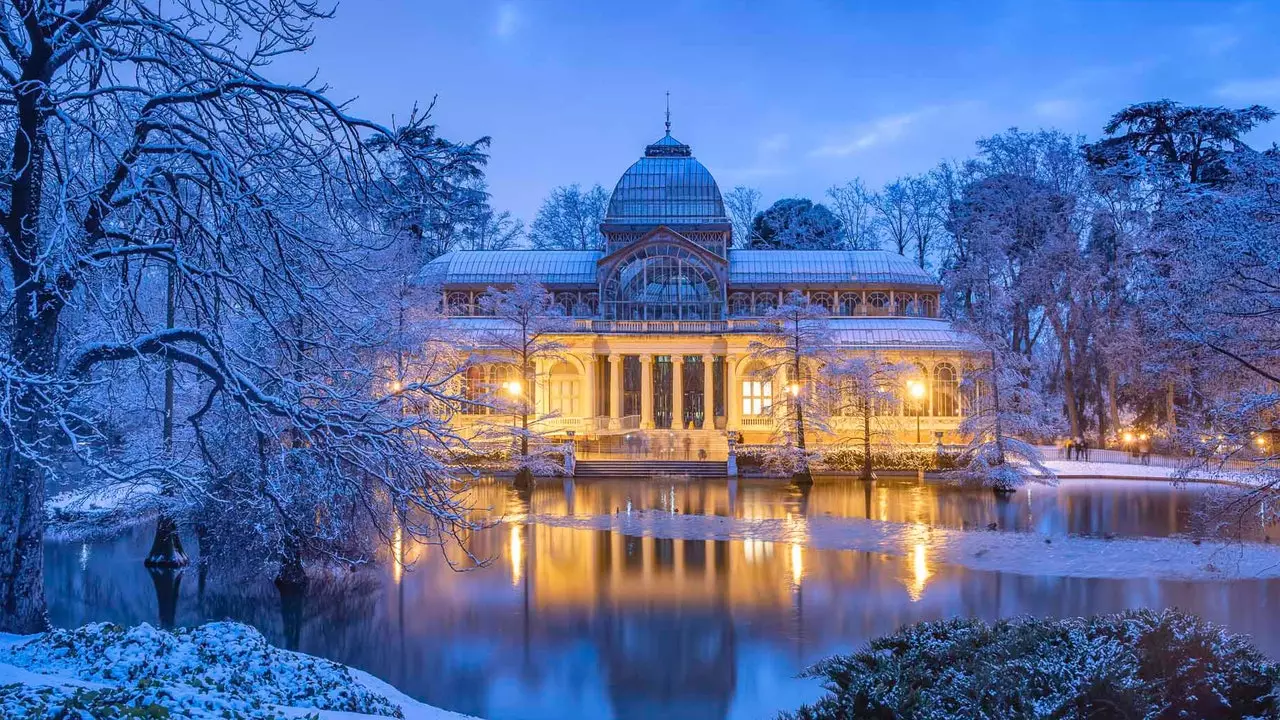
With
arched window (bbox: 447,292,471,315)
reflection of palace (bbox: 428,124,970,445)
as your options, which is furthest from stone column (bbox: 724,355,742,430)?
arched window (bbox: 447,292,471,315)

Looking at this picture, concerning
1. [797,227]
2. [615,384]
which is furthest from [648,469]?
[797,227]

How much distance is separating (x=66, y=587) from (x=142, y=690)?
1329 cm

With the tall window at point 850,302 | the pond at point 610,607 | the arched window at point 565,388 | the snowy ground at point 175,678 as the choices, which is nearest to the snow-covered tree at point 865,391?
the tall window at point 850,302

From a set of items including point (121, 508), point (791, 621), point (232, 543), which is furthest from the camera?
point (121, 508)

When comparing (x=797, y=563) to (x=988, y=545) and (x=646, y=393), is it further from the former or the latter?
(x=646, y=393)

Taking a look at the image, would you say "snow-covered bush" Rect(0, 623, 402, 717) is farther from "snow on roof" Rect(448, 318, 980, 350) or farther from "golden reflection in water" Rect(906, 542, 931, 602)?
"snow on roof" Rect(448, 318, 980, 350)

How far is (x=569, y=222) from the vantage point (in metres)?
68.9

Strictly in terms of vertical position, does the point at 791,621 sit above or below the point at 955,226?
below

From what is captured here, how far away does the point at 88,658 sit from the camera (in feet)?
24.7

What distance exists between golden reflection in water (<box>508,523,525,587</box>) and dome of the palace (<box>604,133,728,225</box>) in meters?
28.1

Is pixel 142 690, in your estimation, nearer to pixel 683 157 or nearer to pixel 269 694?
pixel 269 694

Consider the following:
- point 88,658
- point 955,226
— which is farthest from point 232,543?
point 955,226

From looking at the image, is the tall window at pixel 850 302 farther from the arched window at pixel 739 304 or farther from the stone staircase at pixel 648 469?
the stone staircase at pixel 648 469

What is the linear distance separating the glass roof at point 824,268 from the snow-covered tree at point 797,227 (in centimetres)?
1475
